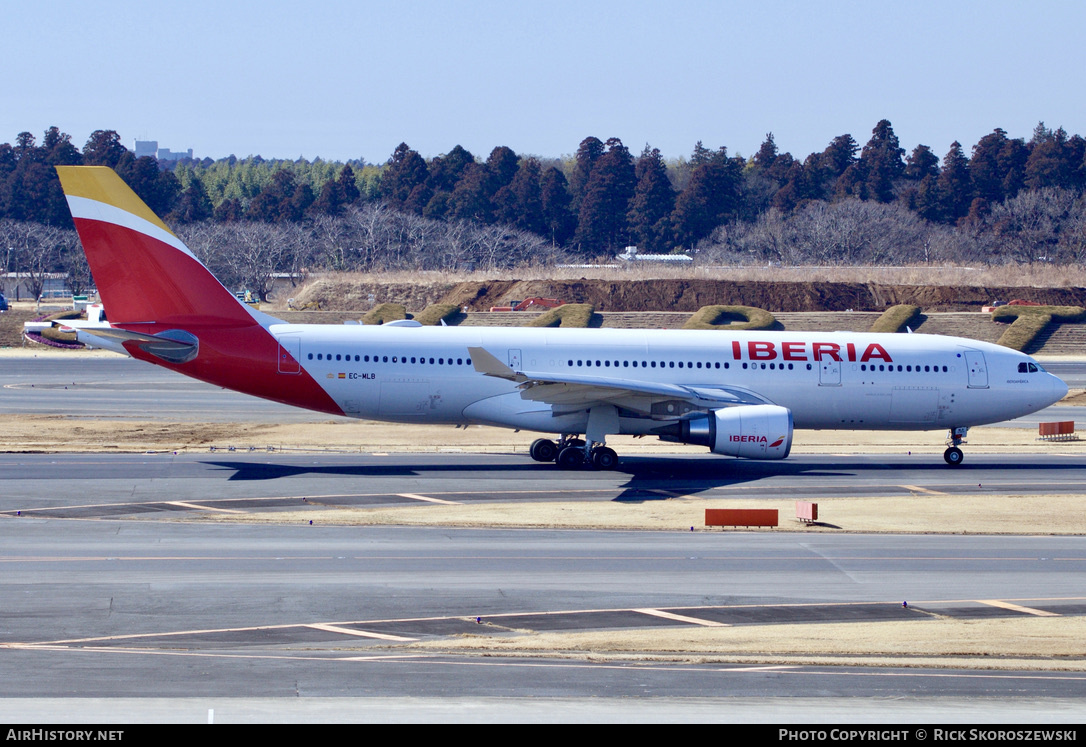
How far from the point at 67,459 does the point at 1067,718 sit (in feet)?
106

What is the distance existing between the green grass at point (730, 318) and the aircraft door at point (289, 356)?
200 ft

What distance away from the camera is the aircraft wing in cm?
3312

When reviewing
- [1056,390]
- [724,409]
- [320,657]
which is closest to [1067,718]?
[320,657]

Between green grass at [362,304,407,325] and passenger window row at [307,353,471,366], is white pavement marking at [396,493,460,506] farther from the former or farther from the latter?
green grass at [362,304,407,325]

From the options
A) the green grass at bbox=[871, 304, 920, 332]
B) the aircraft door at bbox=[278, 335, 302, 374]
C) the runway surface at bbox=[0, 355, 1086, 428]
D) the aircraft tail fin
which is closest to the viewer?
the aircraft tail fin

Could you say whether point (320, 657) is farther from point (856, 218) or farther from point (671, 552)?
point (856, 218)

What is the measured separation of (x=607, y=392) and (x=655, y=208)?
495 feet

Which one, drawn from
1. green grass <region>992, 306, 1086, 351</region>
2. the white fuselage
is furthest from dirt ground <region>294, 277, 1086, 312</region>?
the white fuselage

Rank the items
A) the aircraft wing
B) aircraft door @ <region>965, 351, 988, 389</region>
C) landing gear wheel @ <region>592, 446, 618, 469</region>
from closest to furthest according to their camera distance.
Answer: the aircraft wing < landing gear wheel @ <region>592, 446, 618, 469</region> < aircraft door @ <region>965, 351, 988, 389</region>

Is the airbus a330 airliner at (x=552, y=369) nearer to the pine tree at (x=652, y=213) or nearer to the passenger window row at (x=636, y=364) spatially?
the passenger window row at (x=636, y=364)

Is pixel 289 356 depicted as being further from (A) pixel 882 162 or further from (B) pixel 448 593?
(A) pixel 882 162

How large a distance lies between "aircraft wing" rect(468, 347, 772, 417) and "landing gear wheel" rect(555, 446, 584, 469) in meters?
1.72

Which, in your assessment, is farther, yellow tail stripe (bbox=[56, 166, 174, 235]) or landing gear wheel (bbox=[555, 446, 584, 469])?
landing gear wheel (bbox=[555, 446, 584, 469])

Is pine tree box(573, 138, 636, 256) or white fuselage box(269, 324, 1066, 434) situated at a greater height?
pine tree box(573, 138, 636, 256)
